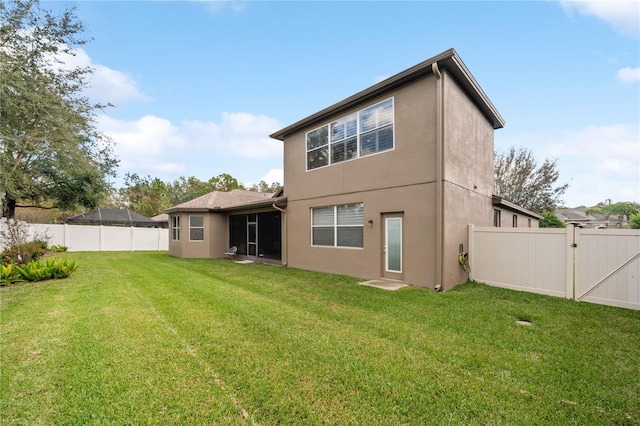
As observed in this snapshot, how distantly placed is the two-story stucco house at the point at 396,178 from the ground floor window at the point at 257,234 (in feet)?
3.97

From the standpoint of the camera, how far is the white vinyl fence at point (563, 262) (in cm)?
550

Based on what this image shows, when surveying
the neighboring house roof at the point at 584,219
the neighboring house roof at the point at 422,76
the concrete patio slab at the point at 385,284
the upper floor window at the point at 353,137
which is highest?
the neighboring house roof at the point at 422,76

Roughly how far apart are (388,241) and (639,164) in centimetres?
2337

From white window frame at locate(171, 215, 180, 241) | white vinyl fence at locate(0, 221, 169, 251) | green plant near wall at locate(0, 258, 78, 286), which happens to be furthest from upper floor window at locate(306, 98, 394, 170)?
white vinyl fence at locate(0, 221, 169, 251)

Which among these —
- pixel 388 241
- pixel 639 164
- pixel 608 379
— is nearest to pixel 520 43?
pixel 388 241

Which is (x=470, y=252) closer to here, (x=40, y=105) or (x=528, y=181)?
(x=40, y=105)

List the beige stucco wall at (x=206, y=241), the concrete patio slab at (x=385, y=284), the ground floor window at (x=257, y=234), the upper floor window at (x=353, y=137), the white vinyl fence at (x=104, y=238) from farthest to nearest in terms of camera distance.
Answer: the white vinyl fence at (x=104, y=238), the beige stucco wall at (x=206, y=241), the ground floor window at (x=257, y=234), the upper floor window at (x=353, y=137), the concrete patio slab at (x=385, y=284)

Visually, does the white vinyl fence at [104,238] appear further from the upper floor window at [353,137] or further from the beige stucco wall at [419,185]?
the upper floor window at [353,137]

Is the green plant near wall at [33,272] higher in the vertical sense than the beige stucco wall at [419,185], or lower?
lower

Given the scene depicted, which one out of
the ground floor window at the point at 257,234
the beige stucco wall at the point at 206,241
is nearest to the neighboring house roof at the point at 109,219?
the beige stucco wall at the point at 206,241

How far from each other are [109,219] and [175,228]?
9.94 m

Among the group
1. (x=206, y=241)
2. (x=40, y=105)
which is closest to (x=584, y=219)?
(x=206, y=241)

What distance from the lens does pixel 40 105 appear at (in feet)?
30.3

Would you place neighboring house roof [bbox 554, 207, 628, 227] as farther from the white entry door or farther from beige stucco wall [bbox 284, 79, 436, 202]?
beige stucco wall [bbox 284, 79, 436, 202]
